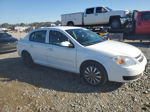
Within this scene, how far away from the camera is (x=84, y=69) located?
4.29m

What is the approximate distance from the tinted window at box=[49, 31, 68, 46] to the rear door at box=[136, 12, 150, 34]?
7.87 meters

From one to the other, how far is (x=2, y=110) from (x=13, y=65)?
11.1 ft

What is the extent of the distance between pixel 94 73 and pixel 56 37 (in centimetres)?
182

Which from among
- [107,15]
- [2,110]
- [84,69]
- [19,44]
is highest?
[107,15]

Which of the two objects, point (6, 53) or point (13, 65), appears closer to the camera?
point (13, 65)

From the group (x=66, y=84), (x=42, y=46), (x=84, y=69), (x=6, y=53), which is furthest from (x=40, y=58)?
(x=6, y=53)

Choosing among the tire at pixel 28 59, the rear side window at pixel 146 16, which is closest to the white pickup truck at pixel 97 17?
the rear side window at pixel 146 16

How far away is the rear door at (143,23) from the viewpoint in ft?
34.7

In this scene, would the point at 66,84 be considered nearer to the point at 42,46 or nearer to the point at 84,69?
the point at 84,69

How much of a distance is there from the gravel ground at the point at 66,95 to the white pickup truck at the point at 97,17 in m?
8.56

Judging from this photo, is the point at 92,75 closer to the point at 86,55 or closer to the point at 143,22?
the point at 86,55

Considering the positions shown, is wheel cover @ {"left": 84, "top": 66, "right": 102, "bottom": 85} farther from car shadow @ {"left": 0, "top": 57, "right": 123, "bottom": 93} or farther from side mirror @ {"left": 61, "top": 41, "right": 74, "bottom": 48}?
side mirror @ {"left": 61, "top": 41, "right": 74, "bottom": 48}

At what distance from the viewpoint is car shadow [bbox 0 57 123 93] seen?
4.14m

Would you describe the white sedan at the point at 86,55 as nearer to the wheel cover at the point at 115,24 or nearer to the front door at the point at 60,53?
the front door at the point at 60,53
